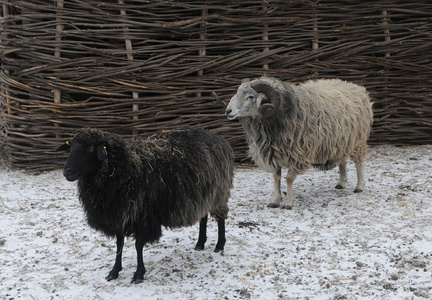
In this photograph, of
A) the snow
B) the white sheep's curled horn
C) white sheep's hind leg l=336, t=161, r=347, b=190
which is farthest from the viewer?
white sheep's hind leg l=336, t=161, r=347, b=190

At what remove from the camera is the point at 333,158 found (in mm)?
5480

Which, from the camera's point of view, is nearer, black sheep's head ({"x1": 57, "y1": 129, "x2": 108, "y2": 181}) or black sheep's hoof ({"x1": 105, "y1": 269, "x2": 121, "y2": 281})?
black sheep's head ({"x1": 57, "y1": 129, "x2": 108, "y2": 181})

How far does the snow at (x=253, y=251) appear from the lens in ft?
11.0

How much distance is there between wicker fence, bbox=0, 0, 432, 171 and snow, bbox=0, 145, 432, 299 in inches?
51.2

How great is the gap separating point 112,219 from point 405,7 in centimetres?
635

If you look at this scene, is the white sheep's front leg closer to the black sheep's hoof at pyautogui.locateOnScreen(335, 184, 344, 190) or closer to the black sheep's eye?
the black sheep's hoof at pyautogui.locateOnScreen(335, 184, 344, 190)

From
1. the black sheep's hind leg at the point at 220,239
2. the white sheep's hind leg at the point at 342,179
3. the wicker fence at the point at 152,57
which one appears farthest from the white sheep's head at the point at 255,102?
the wicker fence at the point at 152,57

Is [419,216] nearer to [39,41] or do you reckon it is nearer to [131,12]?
[131,12]

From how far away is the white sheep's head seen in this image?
500cm

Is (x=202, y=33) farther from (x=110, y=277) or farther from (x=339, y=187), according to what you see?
(x=110, y=277)

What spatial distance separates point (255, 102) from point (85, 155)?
7.68 ft

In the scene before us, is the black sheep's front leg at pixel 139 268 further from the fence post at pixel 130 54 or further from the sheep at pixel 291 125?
the fence post at pixel 130 54

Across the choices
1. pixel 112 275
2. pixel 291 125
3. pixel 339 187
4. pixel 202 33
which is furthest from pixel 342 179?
pixel 112 275

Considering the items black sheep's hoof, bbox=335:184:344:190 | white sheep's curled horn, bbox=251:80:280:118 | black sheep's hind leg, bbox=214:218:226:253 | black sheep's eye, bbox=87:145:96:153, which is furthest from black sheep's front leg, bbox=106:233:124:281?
black sheep's hoof, bbox=335:184:344:190
